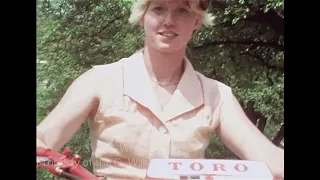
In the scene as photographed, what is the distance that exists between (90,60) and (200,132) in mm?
677

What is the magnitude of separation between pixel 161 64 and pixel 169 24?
0.69 ft

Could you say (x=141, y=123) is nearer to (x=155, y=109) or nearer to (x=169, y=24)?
(x=155, y=109)

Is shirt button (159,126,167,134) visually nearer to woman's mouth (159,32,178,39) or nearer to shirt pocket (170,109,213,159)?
shirt pocket (170,109,213,159)

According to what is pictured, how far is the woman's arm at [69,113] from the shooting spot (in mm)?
1997

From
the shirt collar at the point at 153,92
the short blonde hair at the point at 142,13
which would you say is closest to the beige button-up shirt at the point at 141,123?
the shirt collar at the point at 153,92

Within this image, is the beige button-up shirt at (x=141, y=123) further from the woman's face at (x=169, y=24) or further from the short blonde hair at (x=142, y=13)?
the short blonde hair at (x=142, y=13)

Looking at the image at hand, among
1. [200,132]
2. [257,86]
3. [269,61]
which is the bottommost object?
[200,132]

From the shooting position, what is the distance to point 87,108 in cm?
200

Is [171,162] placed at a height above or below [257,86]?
below

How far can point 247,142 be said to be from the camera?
2.00 metres

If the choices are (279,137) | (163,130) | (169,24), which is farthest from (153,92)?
(279,137)

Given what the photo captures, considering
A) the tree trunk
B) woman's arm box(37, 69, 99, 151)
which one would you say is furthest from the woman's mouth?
the tree trunk
